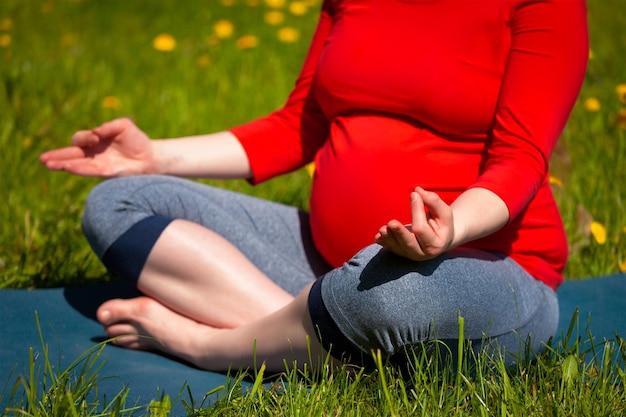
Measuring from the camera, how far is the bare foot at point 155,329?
170 cm

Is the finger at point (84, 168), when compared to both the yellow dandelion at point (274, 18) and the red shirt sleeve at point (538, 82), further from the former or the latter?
the yellow dandelion at point (274, 18)

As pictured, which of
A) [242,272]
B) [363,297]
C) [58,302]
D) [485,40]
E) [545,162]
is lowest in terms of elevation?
[58,302]

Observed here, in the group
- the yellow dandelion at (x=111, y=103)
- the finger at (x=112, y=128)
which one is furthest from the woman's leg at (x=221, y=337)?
the yellow dandelion at (x=111, y=103)

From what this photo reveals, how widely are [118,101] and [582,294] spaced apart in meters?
1.86

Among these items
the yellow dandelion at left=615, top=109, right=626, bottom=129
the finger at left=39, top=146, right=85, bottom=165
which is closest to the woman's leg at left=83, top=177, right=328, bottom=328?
the finger at left=39, top=146, right=85, bottom=165

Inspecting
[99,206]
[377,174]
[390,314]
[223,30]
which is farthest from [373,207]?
[223,30]

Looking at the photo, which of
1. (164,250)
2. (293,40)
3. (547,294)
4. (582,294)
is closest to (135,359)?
(164,250)

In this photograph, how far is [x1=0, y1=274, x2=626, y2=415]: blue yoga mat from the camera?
1.55 m

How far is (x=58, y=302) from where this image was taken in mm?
1949

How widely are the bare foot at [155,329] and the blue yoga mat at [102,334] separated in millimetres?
24

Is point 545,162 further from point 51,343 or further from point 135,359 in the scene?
point 51,343

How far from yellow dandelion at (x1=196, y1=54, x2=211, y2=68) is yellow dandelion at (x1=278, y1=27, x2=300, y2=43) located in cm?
33

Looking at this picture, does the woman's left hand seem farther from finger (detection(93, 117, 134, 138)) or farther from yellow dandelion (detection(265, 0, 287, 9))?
yellow dandelion (detection(265, 0, 287, 9))

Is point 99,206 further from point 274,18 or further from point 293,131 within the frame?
point 274,18
